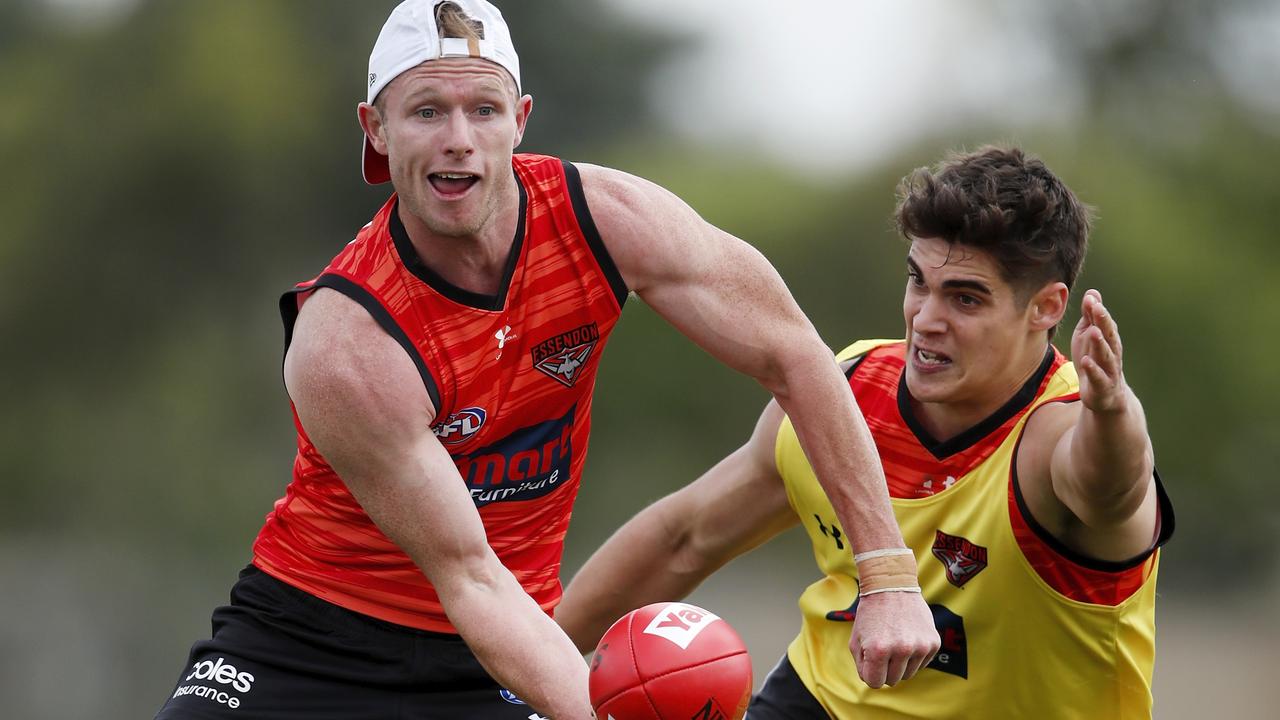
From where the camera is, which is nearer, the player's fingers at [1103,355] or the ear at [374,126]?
the player's fingers at [1103,355]

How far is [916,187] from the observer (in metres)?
5.18

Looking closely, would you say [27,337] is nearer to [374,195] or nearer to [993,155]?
[374,195]

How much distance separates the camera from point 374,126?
4.47 meters

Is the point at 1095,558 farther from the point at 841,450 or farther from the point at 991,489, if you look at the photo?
the point at 841,450

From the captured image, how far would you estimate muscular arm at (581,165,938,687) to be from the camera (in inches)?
170

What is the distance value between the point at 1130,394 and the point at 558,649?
1655 millimetres

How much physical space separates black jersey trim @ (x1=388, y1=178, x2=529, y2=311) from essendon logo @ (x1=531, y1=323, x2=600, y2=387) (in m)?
0.19

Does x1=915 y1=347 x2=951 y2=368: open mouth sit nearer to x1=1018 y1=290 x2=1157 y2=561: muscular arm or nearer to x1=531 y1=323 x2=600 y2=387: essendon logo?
x1=1018 y1=290 x2=1157 y2=561: muscular arm

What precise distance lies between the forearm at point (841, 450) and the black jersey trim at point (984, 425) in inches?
21.4

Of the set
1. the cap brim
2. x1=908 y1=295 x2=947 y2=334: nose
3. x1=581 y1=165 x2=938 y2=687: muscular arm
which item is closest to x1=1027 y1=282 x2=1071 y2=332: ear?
x1=908 y1=295 x2=947 y2=334: nose

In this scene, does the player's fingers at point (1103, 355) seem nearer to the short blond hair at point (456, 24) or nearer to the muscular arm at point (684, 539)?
the muscular arm at point (684, 539)

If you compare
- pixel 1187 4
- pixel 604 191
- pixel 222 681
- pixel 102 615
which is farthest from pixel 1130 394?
pixel 1187 4

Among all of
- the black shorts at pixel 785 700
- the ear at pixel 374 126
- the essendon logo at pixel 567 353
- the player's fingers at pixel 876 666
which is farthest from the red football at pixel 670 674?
the ear at pixel 374 126

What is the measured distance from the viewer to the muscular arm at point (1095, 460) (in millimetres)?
3994
